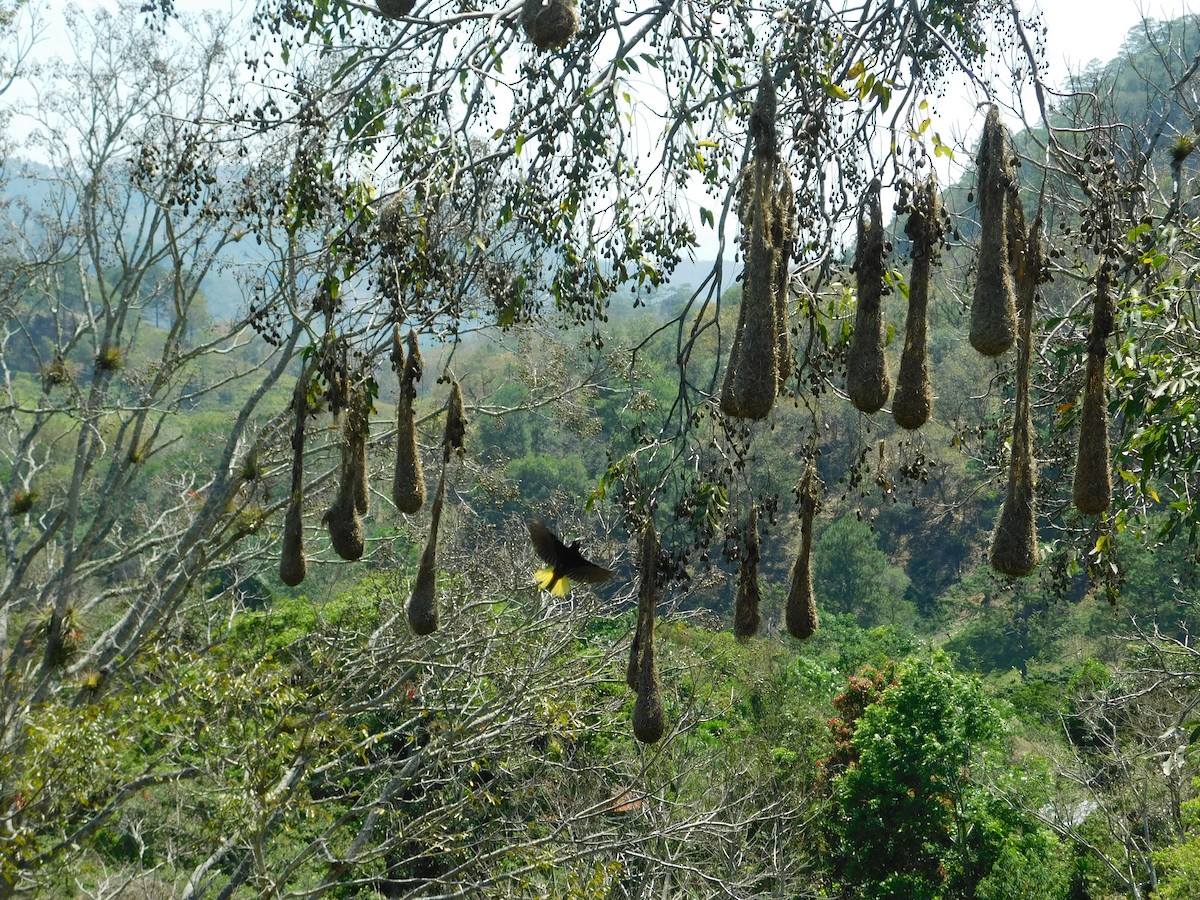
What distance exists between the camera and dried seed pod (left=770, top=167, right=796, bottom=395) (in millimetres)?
3537

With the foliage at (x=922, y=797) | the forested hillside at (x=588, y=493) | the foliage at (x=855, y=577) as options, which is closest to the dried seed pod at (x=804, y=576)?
the forested hillside at (x=588, y=493)

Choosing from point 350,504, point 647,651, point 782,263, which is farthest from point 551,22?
point 647,651

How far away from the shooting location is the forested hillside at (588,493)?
4.27 metres

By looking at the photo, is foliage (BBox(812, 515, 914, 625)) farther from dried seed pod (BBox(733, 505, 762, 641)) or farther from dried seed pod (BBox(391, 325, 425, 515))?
dried seed pod (BBox(391, 325, 425, 515))

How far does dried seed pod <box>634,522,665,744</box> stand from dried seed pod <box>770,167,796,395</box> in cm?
91

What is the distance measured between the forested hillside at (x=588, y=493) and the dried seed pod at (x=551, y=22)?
0.02 metres

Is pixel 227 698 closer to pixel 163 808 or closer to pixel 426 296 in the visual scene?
pixel 426 296

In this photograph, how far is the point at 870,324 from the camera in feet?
11.2

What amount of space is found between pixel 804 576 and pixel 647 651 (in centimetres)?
71

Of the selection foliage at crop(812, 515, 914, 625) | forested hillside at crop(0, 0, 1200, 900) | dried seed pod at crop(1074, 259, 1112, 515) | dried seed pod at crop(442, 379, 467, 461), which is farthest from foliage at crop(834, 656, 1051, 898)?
foliage at crop(812, 515, 914, 625)

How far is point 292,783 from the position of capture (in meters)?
12.4

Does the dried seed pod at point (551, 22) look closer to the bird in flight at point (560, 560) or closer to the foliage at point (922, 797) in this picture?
→ the bird in flight at point (560, 560)

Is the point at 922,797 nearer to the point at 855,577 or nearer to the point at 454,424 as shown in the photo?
the point at 454,424

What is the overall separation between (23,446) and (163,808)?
23.7 feet
